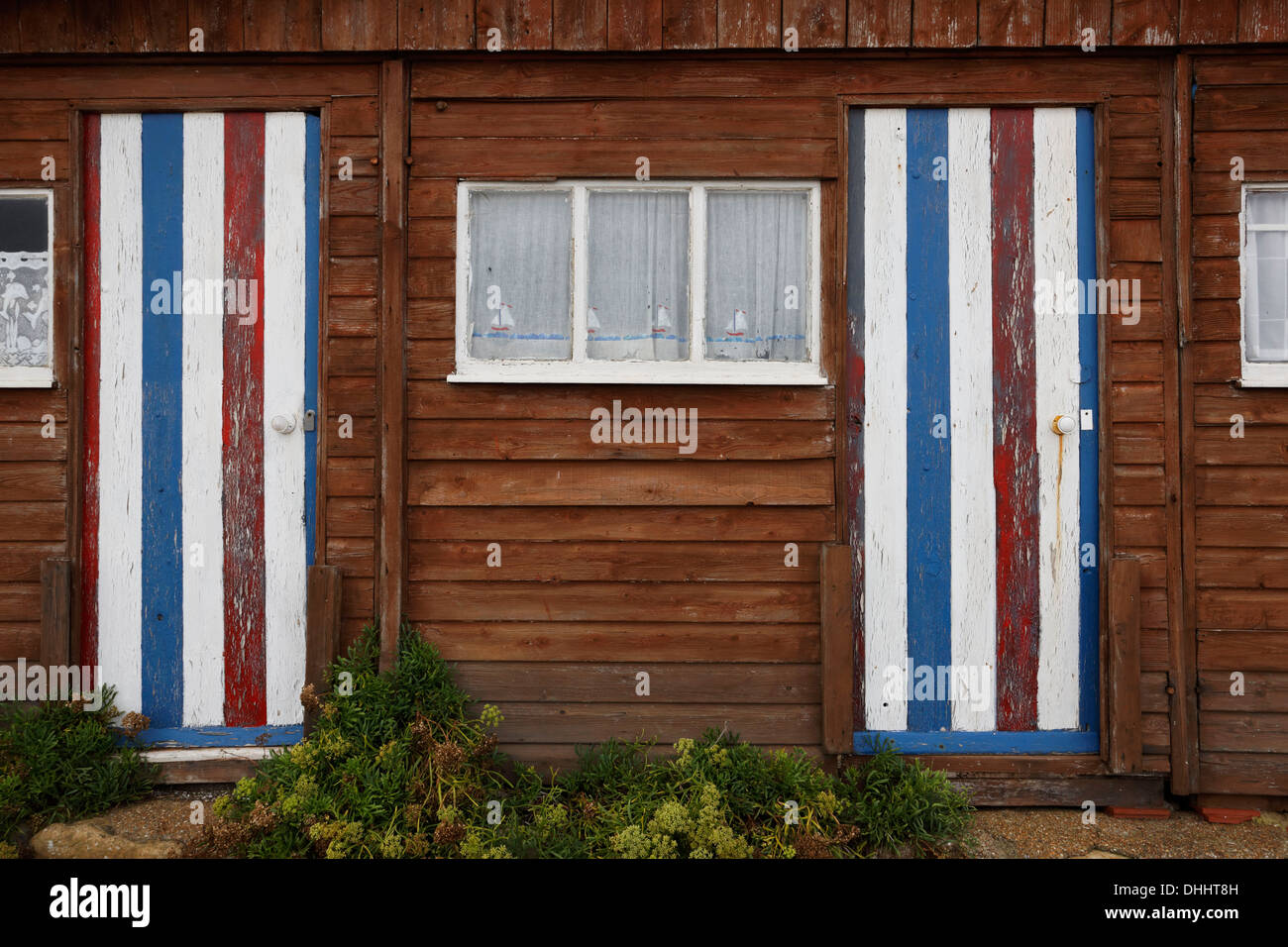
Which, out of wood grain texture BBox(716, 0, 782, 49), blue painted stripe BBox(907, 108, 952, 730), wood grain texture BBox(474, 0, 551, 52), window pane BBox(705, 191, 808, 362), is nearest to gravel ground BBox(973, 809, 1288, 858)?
blue painted stripe BBox(907, 108, 952, 730)

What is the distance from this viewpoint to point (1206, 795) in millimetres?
3922

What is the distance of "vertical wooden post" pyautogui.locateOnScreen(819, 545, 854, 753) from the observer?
3.87 metres

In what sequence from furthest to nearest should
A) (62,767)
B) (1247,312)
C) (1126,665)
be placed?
(1247,312), (1126,665), (62,767)

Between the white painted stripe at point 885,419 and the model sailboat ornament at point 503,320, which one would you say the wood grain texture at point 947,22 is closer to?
the white painted stripe at point 885,419

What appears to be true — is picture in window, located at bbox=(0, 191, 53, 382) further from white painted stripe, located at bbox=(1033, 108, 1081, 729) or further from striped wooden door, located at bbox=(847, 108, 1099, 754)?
white painted stripe, located at bbox=(1033, 108, 1081, 729)

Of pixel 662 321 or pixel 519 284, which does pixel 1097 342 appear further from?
pixel 519 284

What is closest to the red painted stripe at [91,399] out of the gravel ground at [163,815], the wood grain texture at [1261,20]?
the gravel ground at [163,815]

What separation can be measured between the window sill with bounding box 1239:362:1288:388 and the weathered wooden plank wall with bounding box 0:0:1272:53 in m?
1.55

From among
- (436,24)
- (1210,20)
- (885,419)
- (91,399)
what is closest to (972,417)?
(885,419)

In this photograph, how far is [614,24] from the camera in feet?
12.8

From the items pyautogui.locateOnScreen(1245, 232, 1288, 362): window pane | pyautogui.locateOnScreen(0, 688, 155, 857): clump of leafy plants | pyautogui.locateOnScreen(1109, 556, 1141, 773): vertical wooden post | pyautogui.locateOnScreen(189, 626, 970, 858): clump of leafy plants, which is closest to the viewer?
pyautogui.locateOnScreen(189, 626, 970, 858): clump of leafy plants

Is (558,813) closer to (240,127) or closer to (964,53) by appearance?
(240,127)

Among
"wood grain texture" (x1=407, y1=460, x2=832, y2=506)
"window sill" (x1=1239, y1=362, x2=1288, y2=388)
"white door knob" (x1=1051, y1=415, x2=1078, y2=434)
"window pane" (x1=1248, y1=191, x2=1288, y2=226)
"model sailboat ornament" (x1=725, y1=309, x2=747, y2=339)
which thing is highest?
"window pane" (x1=1248, y1=191, x2=1288, y2=226)

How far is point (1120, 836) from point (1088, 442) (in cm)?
185
